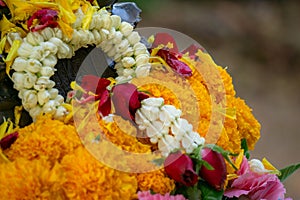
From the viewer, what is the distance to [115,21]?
0.93 metres

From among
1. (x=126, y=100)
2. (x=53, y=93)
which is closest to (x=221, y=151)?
(x=126, y=100)

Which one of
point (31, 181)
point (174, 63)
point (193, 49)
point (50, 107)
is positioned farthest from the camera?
point (193, 49)

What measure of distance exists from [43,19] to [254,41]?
316 cm

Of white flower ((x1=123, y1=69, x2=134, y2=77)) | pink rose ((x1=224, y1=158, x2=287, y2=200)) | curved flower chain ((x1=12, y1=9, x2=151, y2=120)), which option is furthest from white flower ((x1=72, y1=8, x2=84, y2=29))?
pink rose ((x1=224, y1=158, x2=287, y2=200))

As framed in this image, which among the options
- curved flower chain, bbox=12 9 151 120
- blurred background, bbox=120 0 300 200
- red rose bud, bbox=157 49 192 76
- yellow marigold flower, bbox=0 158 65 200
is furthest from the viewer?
blurred background, bbox=120 0 300 200

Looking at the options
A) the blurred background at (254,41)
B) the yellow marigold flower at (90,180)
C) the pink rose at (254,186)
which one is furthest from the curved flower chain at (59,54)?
the blurred background at (254,41)

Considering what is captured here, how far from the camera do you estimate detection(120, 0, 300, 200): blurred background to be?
3.22 m

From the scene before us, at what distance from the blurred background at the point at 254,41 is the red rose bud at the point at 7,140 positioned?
226 centimetres

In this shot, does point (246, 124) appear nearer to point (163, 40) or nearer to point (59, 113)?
point (163, 40)

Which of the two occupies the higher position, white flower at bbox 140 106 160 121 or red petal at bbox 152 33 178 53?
red petal at bbox 152 33 178 53

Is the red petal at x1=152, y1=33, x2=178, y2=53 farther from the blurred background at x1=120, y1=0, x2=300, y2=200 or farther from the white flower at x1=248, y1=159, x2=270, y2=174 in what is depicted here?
the blurred background at x1=120, y1=0, x2=300, y2=200

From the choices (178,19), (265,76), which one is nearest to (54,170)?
(265,76)

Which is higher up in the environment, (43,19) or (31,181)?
(43,19)

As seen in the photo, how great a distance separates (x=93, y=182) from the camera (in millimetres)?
755
